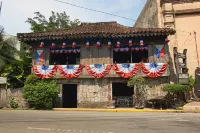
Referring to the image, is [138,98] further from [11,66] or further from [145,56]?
[11,66]

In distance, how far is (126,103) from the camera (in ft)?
62.4

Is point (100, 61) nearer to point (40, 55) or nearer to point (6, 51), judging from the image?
point (40, 55)

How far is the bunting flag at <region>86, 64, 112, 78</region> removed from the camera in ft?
62.3

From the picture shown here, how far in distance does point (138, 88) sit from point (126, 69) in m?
1.90

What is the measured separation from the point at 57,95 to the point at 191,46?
13.7 m

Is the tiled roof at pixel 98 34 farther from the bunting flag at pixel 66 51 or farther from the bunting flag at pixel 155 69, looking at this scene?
the bunting flag at pixel 155 69

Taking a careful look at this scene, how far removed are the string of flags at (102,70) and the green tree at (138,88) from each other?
95cm

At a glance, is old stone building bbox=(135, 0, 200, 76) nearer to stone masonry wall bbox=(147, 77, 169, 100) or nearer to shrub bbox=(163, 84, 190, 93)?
stone masonry wall bbox=(147, 77, 169, 100)

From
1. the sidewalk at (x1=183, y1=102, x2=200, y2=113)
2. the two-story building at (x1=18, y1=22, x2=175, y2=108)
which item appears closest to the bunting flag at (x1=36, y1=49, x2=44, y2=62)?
the two-story building at (x1=18, y1=22, x2=175, y2=108)

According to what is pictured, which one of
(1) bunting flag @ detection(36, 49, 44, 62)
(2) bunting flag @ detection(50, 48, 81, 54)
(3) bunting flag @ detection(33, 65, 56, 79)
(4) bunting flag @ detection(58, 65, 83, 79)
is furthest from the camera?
(1) bunting flag @ detection(36, 49, 44, 62)

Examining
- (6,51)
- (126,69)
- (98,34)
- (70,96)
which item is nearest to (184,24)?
(126,69)

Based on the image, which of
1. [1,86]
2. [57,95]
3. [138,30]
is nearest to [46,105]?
[57,95]

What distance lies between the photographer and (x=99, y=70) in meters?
19.0

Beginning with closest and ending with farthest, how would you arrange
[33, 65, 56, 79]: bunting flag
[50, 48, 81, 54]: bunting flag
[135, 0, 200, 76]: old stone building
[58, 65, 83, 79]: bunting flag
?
1. [58, 65, 83, 79]: bunting flag
2. [33, 65, 56, 79]: bunting flag
3. [50, 48, 81, 54]: bunting flag
4. [135, 0, 200, 76]: old stone building
